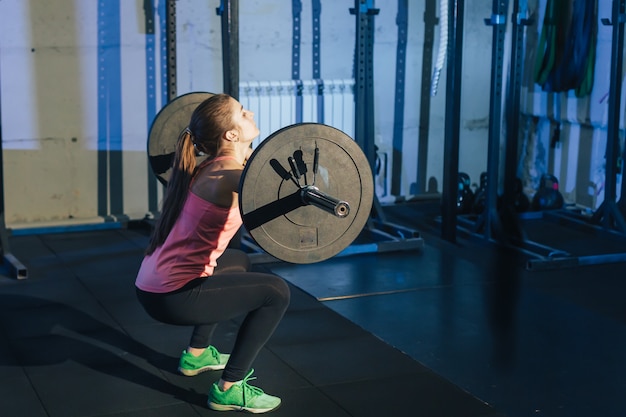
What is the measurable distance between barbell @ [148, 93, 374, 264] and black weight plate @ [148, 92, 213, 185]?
869mm

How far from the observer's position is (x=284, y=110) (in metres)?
5.70

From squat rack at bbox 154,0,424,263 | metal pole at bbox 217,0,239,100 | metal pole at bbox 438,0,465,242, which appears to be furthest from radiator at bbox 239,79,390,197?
metal pole at bbox 217,0,239,100

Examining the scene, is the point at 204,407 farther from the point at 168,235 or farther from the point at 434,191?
the point at 434,191

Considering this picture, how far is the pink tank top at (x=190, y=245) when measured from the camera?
2.69 meters

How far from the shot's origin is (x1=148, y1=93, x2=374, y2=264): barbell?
2.61 m

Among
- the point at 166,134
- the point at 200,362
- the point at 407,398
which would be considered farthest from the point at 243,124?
the point at 407,398

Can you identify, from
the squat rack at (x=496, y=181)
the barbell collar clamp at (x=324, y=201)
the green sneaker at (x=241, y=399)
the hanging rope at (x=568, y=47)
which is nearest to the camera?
the barbell collar clamp at (x=324, y=201)

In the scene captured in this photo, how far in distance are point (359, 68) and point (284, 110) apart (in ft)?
2.30

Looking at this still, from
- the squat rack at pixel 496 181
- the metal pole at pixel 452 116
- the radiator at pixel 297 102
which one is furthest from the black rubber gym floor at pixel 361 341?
the radiator at pixel 297 102

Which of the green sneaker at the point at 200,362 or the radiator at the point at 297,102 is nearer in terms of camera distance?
the green sneaker at the point at 200,362

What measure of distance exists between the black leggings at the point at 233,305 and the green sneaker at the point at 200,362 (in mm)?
323

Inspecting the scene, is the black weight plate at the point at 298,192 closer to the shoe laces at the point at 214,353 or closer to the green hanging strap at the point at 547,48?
the shoe laces at the point at 214,353

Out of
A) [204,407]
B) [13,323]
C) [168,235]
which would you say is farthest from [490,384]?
[13,323]

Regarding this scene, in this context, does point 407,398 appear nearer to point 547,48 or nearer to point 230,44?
point 230,44
